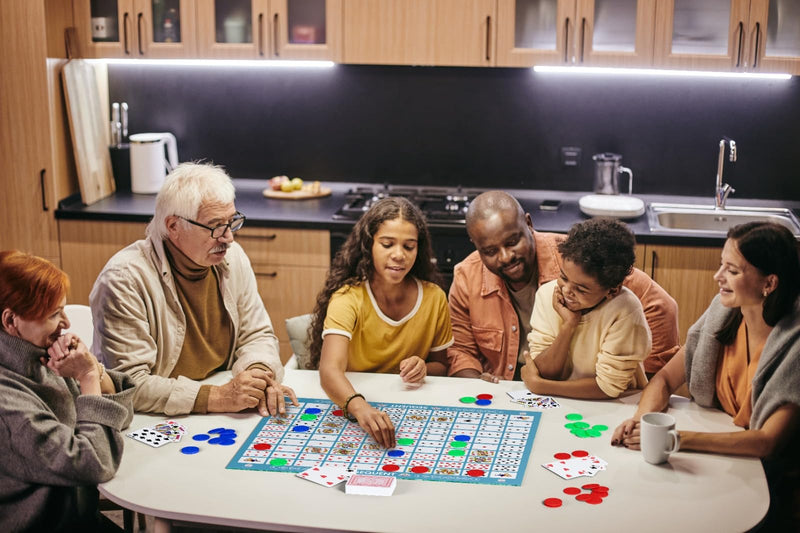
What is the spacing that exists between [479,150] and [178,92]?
1.55 meters

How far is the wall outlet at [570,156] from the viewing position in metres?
4.88

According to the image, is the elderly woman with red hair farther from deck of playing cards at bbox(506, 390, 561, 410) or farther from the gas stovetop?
the gas stovetop

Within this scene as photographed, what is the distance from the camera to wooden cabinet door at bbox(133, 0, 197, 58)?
4.65 meters

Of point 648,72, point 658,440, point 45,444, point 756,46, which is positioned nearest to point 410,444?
point 658,440

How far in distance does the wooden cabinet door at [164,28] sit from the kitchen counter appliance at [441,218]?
1.05 m

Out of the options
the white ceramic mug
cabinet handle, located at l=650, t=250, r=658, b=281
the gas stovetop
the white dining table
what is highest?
the gas stovetop

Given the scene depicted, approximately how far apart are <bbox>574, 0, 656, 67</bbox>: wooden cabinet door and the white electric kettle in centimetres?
205

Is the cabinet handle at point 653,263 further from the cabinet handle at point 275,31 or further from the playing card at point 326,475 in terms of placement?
the playing card at point 326,475

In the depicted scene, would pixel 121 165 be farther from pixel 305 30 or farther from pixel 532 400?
pixel 532 400

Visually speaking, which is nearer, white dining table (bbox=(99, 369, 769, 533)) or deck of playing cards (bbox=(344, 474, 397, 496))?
white dining table (bbox=(99, 369, 769, 533))

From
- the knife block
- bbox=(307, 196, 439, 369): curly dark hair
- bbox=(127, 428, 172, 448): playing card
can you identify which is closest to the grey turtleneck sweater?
bbox=(127, 428, 172, 448): playing card

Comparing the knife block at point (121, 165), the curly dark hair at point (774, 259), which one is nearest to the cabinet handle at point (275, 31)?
the knife block at point (121, 165)

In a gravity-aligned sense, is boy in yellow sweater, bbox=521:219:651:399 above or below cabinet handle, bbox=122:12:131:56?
below

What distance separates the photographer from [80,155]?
15.4 ft
